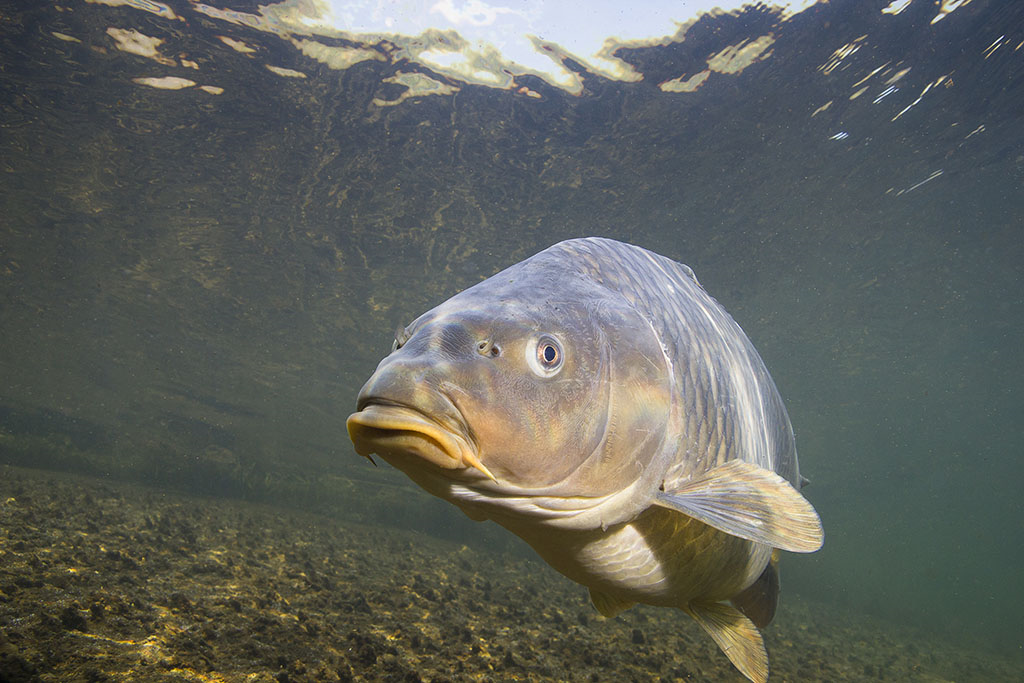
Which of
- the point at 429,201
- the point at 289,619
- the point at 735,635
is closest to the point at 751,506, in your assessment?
the point at 735,635

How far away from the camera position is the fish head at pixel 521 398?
1.54 meters

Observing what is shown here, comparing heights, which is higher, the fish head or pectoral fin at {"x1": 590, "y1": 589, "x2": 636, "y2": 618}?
the fish head

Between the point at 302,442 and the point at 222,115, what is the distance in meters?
26.8

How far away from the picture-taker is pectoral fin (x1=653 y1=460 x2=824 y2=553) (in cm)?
177

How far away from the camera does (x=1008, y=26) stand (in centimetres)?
945

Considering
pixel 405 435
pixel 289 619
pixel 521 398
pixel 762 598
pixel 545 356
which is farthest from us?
pixel 289 619

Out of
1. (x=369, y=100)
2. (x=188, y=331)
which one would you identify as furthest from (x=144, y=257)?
(x=369, y=100)

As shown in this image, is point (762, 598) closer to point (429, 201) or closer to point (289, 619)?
point (289, 619)

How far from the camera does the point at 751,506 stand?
1.88 meters

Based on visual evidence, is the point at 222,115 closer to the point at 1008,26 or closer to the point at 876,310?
the point at 1008,26

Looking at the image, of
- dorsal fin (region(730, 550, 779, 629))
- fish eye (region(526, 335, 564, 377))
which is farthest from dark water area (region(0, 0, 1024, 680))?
fish eye (region(526, 335, 564, 377))

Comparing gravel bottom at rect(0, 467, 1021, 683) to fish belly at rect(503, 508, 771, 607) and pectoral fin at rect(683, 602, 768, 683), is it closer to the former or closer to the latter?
pectoral fin at rect(683, 602, 768, 683)

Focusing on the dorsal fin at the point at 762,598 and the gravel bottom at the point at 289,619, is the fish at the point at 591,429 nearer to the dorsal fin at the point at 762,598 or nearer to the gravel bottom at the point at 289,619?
the dorsal fin at the point at 762,598

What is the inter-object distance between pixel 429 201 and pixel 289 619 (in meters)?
10.6
